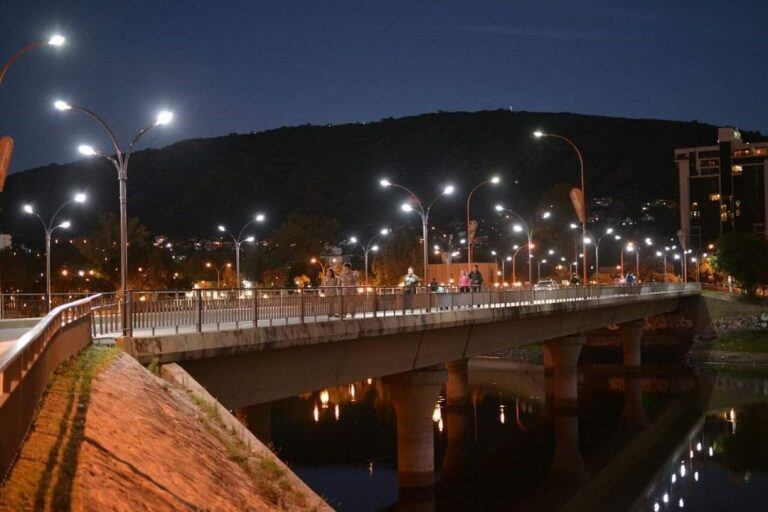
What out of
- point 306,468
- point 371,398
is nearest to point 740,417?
point 371,398

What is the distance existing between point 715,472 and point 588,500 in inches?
335

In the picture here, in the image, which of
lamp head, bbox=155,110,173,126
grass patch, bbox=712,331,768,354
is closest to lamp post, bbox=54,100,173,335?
lamp head, bbox=155,110,173,126

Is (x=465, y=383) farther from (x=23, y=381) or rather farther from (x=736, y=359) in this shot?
(x=23, y=381)

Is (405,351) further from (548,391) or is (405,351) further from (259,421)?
(548,391)

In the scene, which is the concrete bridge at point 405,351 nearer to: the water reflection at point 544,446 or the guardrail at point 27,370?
the water reflection at point 544,446

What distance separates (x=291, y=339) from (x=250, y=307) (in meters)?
2.73

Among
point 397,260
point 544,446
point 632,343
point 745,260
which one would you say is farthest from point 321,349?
point 397,260

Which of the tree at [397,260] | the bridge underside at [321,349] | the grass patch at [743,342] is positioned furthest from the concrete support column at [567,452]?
the tree at [397,260]

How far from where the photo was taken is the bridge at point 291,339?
1431cm

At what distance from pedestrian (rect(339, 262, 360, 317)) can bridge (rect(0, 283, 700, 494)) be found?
0.06 meters

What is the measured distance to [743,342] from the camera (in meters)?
81.0

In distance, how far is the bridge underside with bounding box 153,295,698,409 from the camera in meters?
19.4

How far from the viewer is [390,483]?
36.8m

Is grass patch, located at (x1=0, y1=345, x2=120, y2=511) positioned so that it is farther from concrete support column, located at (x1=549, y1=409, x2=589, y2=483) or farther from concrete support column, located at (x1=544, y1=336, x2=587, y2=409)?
concrete support column, located at (x1=544, y1=336, x2=587, y2=409)
